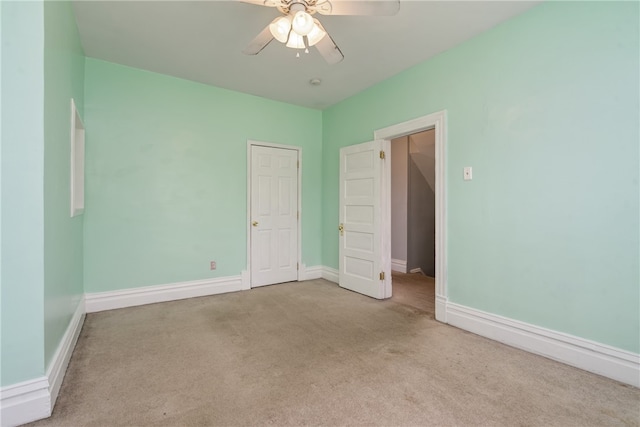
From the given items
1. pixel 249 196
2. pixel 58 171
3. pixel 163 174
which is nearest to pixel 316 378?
pixel 58 171

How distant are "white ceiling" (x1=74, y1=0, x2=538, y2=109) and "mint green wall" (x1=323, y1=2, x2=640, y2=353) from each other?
318 mm

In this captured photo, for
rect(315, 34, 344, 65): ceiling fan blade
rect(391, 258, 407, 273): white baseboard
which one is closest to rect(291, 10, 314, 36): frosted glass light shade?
rect(315, 34, 344, 65): ceiling fan blade

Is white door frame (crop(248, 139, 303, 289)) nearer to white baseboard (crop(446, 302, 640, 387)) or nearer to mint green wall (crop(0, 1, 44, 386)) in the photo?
white baseboard (crop(446, 302, 640, 387))

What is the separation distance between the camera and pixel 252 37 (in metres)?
2.72

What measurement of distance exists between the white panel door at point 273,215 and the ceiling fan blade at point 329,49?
2229 millimetres

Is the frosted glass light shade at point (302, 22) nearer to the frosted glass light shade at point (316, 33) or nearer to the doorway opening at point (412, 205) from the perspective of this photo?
the frosted glass light shade at point (316, 33)

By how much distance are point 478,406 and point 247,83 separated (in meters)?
3.96

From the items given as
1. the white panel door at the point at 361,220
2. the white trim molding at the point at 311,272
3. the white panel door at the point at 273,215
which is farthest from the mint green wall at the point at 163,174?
the white panel door at the point at 361,220

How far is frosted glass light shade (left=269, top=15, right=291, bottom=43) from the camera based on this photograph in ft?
6.19

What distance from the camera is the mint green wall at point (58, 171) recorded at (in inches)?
65.2

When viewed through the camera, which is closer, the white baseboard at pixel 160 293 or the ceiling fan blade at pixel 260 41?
the ceiling fan blade at pixel 260 41

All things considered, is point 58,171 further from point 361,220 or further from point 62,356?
point 361,220

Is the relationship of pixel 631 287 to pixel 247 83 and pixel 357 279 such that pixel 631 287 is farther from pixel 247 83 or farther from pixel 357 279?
pixel 247 83

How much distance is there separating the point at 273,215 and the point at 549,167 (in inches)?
129
